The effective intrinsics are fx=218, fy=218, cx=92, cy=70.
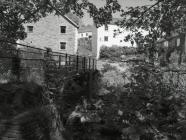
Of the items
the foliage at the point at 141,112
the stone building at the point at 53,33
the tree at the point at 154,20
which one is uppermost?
the stone building at the point at 53,33

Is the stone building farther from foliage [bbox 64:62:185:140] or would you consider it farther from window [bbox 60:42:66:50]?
foliage [bbox 64:62:185:140]

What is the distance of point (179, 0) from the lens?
812 cm

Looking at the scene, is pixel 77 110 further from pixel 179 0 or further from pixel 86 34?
pixel 86 34

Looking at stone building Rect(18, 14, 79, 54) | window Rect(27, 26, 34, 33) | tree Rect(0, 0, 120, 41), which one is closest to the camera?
tree Rect(0, 0, 120, 41)

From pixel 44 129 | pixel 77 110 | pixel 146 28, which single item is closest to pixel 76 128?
pixel 77 110

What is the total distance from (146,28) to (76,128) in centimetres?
529

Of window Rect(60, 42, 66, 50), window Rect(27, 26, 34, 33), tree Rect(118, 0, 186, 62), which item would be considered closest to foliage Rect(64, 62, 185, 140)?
tree Rect(118, 0, 186, 62)

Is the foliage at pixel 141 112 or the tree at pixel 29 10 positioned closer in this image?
the foliage at pixel 141 112

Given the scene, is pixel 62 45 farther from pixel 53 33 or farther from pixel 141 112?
pixel 141 112

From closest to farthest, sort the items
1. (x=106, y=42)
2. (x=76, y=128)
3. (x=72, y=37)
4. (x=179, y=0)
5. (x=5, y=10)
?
(x=179, y=0) < (x=76, y=128) < (x=5, y=10) < (x=72, y=37) < (x=106, y=42)

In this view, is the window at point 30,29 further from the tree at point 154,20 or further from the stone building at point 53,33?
the tree at point 154,20

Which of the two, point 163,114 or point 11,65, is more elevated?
point 11,65

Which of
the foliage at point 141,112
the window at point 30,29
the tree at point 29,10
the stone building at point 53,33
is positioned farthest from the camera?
the window at point 30,29

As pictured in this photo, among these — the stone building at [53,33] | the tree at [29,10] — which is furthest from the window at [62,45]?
the tree at [29,10]
